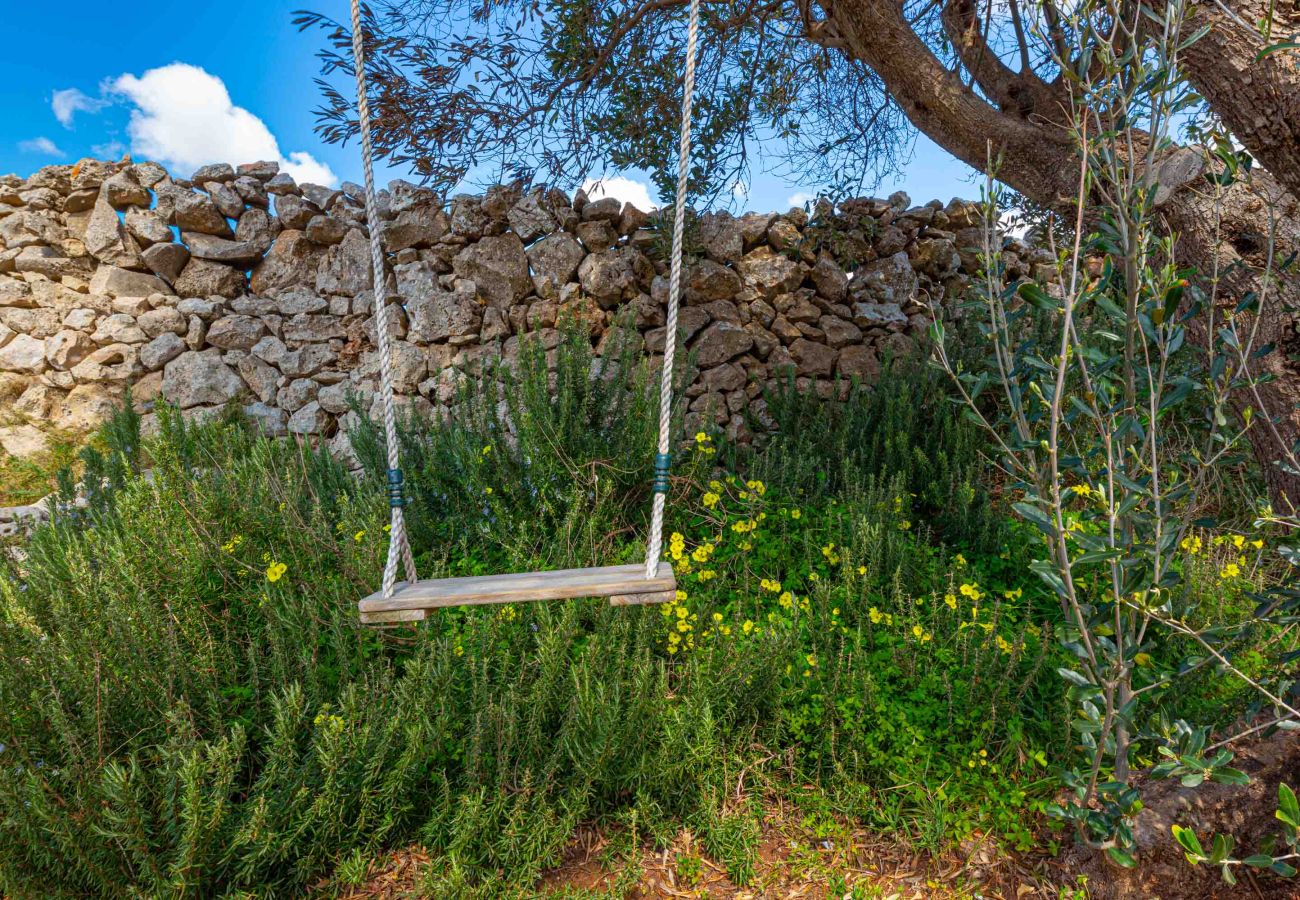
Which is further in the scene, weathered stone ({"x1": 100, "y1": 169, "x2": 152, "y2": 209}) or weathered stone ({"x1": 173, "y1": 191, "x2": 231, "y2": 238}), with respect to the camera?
weathered stone ({"x1": 100, "y1": 169, "x2": 152, "y2": 209})

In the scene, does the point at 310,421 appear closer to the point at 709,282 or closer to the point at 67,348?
the point at 67,348

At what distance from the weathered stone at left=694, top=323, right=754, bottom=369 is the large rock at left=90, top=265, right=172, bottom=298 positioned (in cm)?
465

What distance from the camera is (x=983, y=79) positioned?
14.1 ft

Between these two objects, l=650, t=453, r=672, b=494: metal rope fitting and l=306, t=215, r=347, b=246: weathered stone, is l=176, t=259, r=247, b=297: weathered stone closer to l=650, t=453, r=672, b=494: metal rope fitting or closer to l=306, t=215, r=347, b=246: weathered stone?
l=306, t=215, r=347, b=246: weathered stone

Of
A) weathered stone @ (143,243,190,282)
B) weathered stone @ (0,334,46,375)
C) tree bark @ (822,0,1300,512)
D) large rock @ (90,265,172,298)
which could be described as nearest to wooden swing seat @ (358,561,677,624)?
tree bark @ (822,0,1300,512)

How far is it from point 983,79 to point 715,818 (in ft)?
14.1

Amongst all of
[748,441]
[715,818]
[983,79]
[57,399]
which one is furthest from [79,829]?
[57,399]

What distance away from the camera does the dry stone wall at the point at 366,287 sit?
550 cm

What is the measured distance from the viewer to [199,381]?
593 cm

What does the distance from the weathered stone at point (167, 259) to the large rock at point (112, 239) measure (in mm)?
133

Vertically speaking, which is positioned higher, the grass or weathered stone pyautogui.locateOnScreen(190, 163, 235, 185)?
weathered stone pyautogui.locateOnScreen(190, 163, 235, 185)

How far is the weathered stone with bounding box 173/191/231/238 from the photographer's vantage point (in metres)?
5.98

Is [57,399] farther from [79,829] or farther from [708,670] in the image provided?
[708,670]

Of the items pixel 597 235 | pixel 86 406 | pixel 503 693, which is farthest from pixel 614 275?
pixel 86 406
